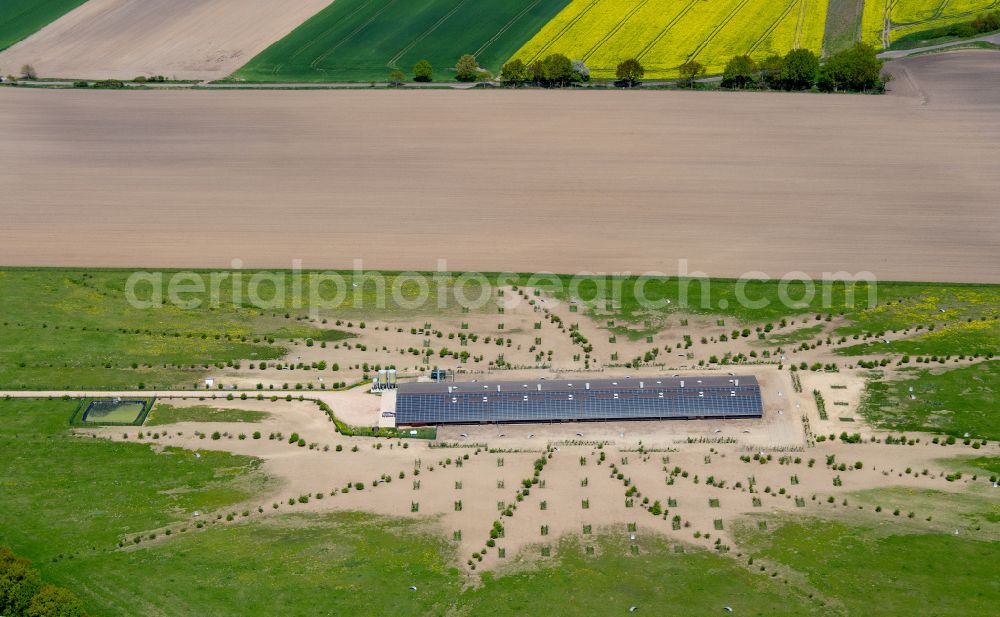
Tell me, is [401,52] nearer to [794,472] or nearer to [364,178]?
[364,178]

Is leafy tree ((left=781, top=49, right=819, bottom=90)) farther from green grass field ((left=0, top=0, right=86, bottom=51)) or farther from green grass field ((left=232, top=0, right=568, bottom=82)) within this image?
green grass field ((left=0, top=0, right=86, bottom=51))

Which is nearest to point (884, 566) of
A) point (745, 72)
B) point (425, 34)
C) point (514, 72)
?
point (745, 72)

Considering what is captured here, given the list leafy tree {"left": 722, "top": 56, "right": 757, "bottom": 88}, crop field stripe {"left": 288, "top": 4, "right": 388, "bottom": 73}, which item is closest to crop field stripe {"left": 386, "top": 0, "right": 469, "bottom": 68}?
crop field stripe {"left": 288, "top": 4, "right": 388, "bottom": 73}

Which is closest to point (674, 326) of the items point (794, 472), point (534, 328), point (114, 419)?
point (534, 328)

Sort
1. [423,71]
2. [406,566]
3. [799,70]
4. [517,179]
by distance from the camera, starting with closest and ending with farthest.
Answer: [406,566], [517,179], [799,70], [423,71]

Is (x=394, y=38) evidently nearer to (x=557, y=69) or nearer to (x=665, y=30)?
(x=557, y=69)

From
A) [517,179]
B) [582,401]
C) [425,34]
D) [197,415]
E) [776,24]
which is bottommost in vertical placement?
[197,415]

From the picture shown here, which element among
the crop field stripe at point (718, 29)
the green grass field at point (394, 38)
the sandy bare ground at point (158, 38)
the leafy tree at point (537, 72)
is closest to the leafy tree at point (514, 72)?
the leafy tree at point (537, 72)
